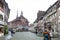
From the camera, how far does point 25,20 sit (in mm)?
135375

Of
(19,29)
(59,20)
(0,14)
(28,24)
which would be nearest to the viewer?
(0,14)

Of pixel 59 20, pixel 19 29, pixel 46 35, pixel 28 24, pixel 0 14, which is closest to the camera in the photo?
pixel 46 35

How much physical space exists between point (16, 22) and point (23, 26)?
6139 millimetres

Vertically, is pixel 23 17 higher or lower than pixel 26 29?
higher

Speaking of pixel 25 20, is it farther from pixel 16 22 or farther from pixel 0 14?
pixel 0 14

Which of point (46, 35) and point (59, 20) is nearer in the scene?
point (46, 35)

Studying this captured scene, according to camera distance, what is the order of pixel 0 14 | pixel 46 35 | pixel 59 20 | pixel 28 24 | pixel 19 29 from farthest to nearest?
pixel 28 24, pixel 19 29, pixel 59 20, pixel 0 14, pixel 46 35

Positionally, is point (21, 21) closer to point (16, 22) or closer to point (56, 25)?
point (16, 22)

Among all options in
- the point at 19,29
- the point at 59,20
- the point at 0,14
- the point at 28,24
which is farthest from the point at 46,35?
the point at 28,24

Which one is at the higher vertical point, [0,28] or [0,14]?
[0,14]

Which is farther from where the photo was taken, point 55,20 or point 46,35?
point 55,20

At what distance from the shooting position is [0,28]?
45.1 m

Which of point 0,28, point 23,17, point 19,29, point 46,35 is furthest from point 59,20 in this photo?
point 23,17

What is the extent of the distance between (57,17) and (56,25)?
352cm
